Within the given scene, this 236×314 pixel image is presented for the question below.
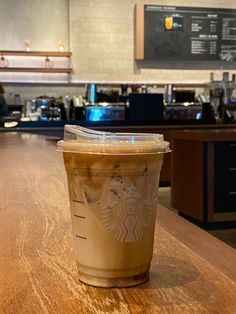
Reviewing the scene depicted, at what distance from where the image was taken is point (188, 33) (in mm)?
7039

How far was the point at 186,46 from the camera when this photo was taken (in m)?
7.05

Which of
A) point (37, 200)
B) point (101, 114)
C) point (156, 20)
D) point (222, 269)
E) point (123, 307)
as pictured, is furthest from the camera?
point (156, 20)

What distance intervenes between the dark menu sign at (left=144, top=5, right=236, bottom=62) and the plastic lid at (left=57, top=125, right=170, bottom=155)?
21.5 feet

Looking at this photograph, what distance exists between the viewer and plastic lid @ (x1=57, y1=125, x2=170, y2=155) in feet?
1.71

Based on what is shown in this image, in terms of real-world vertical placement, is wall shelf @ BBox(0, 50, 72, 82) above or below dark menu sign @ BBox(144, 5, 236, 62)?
below

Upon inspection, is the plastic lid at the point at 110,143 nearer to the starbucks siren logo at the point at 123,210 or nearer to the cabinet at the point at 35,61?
the starbucks siren logo at the point at 123,210

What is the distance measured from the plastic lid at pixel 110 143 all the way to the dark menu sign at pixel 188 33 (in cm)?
656

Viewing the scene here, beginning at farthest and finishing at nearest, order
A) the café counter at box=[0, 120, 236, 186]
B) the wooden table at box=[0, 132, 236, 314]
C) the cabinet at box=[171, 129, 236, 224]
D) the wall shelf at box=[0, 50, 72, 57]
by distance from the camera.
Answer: the wall shelf at box=[0, 50, 72, 57], the café counter at box=[0, 120, 236, 186], the cabinet at box=[171, 129, 236, 224], the wooden table at box=[0, 132, 236, 314]

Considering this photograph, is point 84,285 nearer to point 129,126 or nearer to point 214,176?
point 214,176

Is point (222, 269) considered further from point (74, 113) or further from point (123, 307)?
point (74, 113)

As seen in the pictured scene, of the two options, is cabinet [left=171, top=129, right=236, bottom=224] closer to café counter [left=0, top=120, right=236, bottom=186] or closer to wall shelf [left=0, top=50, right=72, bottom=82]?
café counter [left=0, top=120, right=236, bottom=186]

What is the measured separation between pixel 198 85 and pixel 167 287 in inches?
273

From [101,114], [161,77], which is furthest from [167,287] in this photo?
[161,77]

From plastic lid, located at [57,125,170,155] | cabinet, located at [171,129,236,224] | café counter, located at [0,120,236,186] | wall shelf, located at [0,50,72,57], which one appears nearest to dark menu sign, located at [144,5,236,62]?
wall shelf, located at [0,50,72,57]
